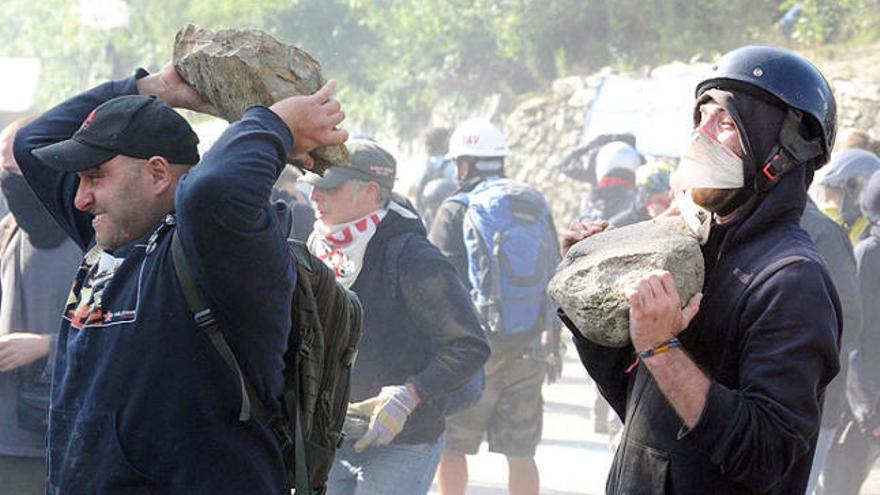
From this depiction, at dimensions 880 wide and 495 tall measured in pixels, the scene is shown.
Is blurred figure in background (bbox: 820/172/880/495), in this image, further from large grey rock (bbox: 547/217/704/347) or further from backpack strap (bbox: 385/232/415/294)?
large grey rock (bbox: 547/217/704/347)

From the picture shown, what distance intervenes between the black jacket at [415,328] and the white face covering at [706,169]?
8.35 ft

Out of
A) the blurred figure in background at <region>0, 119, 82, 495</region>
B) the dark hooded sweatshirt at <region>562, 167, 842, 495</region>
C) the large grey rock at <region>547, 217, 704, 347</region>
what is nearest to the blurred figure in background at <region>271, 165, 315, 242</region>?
the blurred figure in background at <region>0, 119, 82, 495</region>

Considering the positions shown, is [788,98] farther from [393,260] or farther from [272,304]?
[393,260]

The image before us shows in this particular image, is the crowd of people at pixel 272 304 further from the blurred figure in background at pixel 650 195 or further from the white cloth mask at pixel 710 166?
the blurred figure in background at pixel 650 195

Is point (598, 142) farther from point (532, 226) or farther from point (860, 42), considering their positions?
point (860, 42)

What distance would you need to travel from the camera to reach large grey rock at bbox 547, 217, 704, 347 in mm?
3146

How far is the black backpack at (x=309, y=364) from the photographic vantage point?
3236 millimetres

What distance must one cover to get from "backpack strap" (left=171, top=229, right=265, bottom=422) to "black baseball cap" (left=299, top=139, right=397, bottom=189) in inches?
109

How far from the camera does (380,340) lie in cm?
595

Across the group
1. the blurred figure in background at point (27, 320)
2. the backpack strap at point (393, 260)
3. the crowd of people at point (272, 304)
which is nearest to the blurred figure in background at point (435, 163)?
the backpack strap at point (393, 260)

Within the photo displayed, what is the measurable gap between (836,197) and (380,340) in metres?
3.84

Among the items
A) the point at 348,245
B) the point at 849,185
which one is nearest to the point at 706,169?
the point at 348,245

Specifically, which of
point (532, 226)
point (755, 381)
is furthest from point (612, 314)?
point (532, 226)

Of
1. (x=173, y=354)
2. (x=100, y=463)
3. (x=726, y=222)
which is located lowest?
(x=100, y=463)
